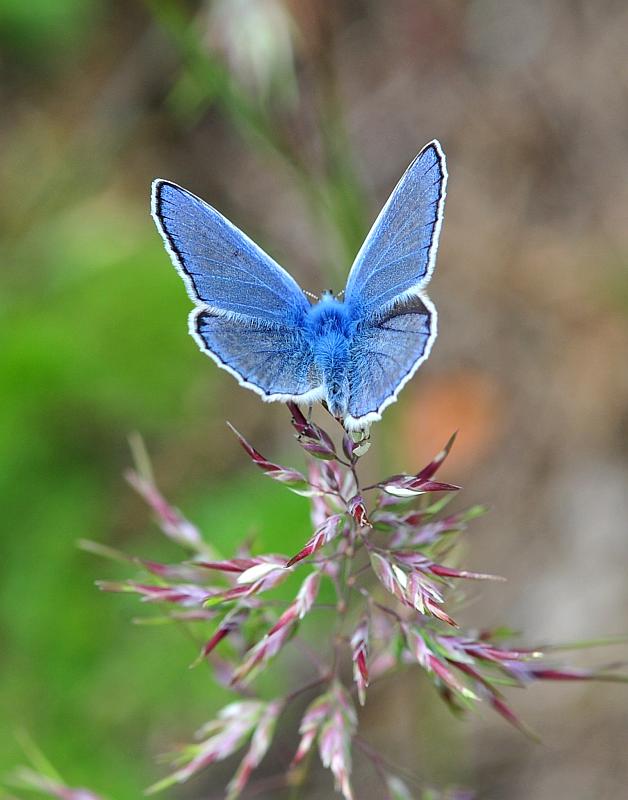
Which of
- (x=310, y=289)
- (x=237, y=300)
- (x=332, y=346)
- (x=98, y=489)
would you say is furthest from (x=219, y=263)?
(x=310, y=289)

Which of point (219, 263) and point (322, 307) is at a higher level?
point (219, 263)

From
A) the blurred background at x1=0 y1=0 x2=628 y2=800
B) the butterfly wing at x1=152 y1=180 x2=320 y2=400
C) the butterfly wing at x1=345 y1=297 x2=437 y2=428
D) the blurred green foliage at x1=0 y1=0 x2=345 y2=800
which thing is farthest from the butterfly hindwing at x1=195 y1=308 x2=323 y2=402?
the blurred green foliage at x1=0 y1=0 x2=345 y2=800

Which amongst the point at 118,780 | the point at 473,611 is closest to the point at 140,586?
the point at 118,780

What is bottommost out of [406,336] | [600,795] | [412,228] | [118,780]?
[600,795]

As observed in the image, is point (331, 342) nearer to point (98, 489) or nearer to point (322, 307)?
point (322, 307)

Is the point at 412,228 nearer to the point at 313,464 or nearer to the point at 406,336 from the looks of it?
the point at 406,336

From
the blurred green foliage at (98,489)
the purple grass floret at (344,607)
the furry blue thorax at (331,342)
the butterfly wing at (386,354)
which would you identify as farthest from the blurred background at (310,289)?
the purple grass floret at (344,607)
